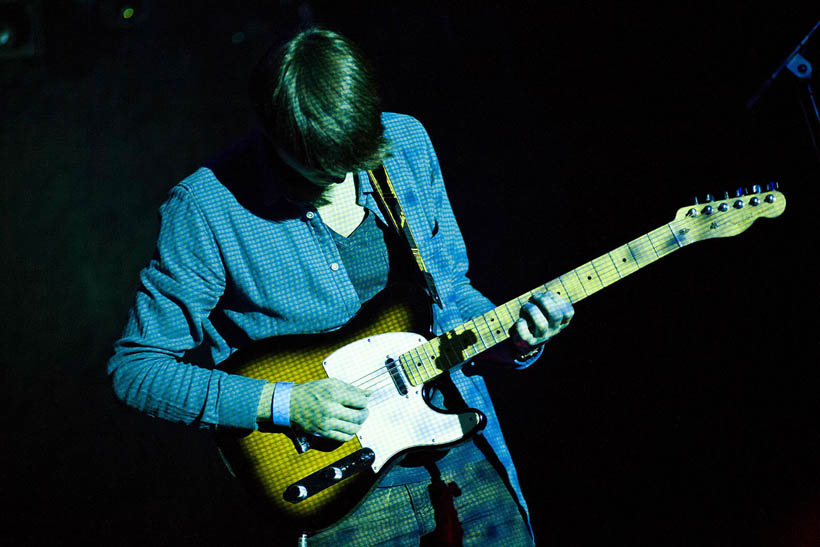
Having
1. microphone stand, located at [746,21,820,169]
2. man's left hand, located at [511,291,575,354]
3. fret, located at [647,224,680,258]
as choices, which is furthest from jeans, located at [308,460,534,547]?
microphone stand, located at [746,21,820,169]

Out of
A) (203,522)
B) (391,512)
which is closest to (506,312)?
(391,512)

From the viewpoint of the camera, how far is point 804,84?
1.73 meters

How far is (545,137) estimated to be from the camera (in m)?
2.40

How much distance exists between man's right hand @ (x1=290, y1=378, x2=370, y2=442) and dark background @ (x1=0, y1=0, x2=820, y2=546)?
1.19m

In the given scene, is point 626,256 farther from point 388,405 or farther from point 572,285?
point 388,405

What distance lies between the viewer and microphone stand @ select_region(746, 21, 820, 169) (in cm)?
170

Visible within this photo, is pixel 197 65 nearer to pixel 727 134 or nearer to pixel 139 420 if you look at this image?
pixel 139 420

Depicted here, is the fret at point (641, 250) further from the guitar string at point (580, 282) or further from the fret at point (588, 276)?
the fret at point (588, 276)

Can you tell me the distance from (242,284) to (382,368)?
0.48m

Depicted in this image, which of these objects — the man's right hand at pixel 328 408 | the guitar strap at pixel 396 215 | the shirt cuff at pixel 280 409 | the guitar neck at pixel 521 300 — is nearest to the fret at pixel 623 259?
the guitar neck at pixel 521 300

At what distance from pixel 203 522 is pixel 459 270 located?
1945 mm

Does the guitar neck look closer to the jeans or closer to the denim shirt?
the denim shirt

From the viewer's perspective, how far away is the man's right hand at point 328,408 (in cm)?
143

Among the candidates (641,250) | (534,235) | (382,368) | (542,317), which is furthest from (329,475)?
(534,235)
